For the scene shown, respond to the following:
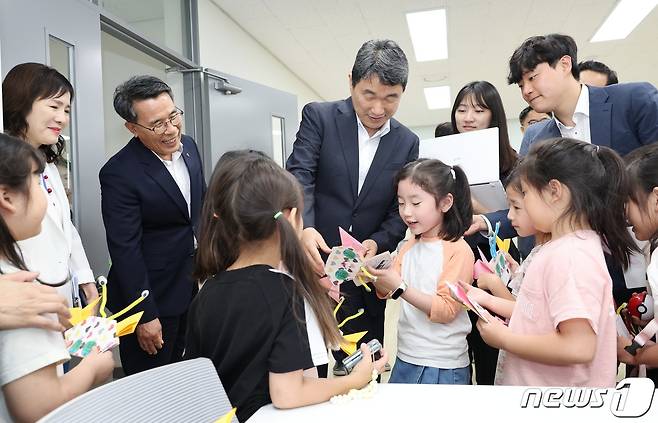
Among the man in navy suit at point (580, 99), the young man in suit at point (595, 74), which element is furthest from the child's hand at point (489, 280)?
the young man in suit at point (595, 74)

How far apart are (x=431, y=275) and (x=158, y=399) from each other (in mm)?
966

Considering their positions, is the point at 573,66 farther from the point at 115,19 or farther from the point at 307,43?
the point at 307,43

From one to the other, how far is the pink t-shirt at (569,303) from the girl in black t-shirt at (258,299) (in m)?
0.38

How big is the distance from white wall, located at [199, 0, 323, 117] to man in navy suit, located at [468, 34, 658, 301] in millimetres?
2824

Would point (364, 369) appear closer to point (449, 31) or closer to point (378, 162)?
point (378, 162)

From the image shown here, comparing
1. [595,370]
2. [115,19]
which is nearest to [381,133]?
[595,370]

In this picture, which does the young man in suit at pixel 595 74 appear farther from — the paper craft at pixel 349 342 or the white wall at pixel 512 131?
the white wall at pixel 512 131

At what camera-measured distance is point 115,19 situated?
277 cm

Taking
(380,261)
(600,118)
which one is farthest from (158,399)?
(600,118)

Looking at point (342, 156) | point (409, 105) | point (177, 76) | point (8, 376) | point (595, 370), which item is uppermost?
point (409, 105)

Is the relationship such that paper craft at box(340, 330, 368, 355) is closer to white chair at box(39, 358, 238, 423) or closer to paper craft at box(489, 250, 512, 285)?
white chair at box(39, 358, 238, 423)

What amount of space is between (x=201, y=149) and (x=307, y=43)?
222 centimetres

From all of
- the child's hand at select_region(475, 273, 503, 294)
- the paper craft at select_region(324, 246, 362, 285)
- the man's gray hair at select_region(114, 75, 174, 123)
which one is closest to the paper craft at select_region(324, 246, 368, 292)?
the paper craft at select_region(324, 246, 362, 285)

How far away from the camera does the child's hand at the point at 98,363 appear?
3.30 feet
